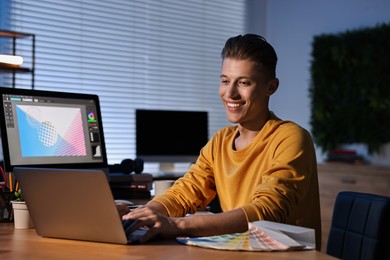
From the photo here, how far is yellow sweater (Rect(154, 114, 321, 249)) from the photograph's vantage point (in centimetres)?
176

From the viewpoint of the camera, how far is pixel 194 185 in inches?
84.0

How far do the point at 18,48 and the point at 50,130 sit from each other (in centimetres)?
263

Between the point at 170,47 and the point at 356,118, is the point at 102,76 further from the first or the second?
the point at 356,118

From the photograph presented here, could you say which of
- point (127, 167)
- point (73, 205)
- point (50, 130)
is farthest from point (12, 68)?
point (73, 205)

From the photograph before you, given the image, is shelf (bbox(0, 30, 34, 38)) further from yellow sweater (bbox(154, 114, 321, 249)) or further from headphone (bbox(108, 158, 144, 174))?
yellow sweater (bbox(154, 114, 321, 249))

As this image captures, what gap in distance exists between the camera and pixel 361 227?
2.02 metres

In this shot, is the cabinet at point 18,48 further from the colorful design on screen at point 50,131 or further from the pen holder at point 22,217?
the pen holder at point 22,217

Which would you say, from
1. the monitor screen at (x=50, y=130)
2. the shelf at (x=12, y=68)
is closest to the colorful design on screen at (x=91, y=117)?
the monitor screen at (x=50, y=130)

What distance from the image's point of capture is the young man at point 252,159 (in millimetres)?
1818

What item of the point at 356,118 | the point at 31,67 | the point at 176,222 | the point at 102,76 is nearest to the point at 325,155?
the point at 356,118

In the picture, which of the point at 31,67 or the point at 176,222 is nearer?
the point at 176,222

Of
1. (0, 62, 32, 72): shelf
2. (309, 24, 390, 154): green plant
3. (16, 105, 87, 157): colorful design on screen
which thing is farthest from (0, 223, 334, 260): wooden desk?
(309, 24, 390, 154): green plant

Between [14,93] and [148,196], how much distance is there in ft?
2.15

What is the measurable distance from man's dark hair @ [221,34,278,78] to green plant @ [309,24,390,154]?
348 cm
